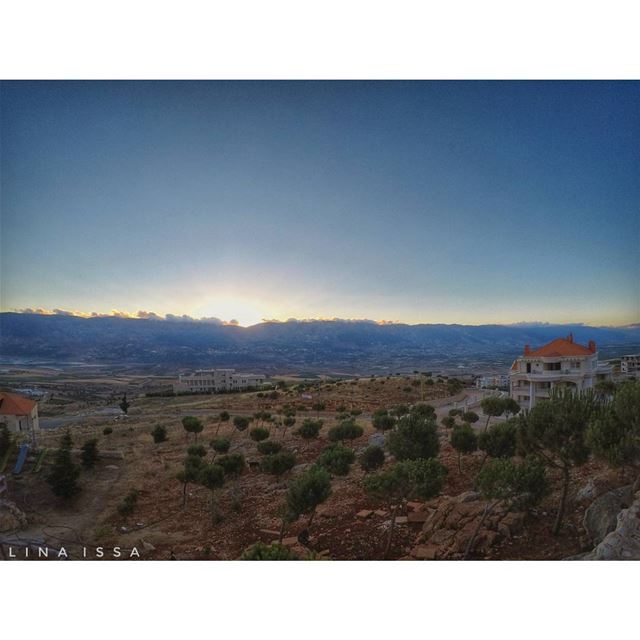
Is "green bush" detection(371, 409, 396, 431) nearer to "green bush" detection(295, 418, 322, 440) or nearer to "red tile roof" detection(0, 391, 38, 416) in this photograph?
"green bush" detection(295, 418, 322, 440)

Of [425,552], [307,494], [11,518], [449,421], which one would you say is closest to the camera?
[425,552]

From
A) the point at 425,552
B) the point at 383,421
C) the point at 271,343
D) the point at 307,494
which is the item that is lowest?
the point at 425,552

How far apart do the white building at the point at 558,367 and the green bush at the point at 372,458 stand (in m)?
2.45

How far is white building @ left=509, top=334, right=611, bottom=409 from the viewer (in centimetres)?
580

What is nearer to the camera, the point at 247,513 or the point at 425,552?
the point at 425,552

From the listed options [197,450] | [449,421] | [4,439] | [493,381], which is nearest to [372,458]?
[449,421]

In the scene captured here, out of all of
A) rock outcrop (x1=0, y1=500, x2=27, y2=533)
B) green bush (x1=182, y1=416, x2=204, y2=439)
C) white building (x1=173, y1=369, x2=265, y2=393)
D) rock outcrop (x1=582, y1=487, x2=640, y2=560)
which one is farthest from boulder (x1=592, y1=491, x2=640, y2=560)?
rock outcrop (x1=0, y1=500, x2=27, y2=533)

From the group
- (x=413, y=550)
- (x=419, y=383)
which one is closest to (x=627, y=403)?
(x=419, y=383)

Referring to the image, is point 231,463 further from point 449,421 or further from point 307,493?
point 449,421

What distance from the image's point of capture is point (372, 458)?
237 inches

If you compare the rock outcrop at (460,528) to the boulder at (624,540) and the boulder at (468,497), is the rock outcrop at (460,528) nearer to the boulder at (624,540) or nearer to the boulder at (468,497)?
the boulder at (468,497)

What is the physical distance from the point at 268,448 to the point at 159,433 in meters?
1.75

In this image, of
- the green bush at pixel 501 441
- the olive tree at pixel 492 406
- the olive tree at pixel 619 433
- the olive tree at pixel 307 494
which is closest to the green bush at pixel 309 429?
the olive tree at pixel 307 494

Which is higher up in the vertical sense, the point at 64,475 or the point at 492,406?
the point at 492,406
